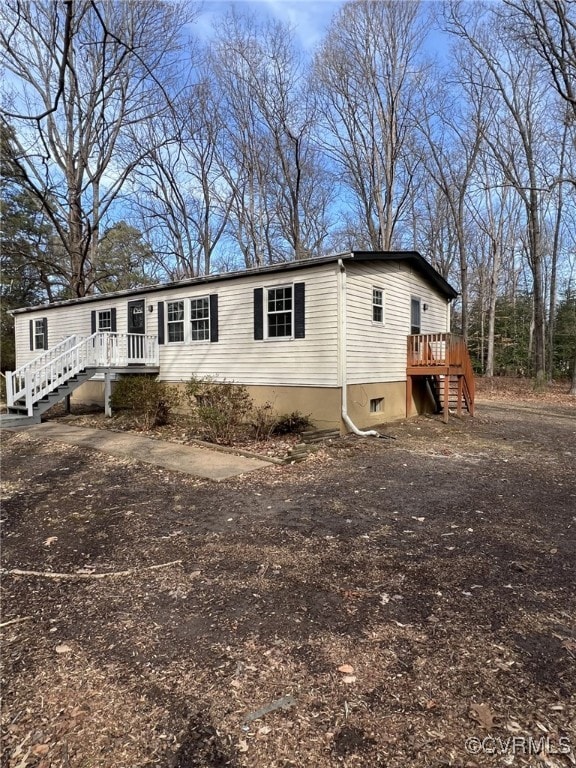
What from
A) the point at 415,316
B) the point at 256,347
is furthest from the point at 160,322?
the point at 415,316

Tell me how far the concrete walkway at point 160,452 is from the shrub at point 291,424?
5.67 feet

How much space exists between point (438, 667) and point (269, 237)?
2466cm

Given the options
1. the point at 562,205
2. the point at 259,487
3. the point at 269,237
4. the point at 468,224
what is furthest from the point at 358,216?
the point at 259,487

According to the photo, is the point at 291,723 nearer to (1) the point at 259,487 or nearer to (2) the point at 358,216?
(1) the point at 259,487

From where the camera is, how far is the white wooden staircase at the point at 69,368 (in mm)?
10484

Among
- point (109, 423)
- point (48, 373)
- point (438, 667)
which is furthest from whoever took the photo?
point (48, 373)

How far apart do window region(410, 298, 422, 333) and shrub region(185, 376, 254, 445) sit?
4.96m

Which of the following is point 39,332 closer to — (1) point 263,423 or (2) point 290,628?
(1) point 263,423

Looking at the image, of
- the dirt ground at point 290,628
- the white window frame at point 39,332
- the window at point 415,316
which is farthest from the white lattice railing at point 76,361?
the window at point 415,316

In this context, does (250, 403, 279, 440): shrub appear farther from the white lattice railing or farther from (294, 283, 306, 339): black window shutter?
the white lattice railing

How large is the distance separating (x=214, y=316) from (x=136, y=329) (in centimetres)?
322

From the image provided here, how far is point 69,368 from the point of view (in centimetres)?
1123

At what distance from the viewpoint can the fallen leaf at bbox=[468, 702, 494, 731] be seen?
6.03 feet

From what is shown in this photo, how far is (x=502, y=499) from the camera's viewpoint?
16.3ft
